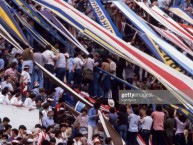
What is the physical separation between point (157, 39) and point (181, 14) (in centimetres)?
682

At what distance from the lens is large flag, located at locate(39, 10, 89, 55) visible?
44.7m

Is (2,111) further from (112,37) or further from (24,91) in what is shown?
(112,37)

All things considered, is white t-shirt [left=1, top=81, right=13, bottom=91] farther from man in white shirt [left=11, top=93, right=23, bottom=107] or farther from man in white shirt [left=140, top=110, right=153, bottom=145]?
man in white shirt [left=140, top=110, right=153, bottom=145]

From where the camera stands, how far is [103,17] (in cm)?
4672

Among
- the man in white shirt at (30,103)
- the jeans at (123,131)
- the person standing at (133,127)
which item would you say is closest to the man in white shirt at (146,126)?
the person standing at (133,127)

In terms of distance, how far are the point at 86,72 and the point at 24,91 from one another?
4.98m

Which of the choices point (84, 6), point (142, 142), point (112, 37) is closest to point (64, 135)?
point (142, 142)

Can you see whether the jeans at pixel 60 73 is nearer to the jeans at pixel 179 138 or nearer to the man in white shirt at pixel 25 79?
the man in white shirt at pixel 25 79

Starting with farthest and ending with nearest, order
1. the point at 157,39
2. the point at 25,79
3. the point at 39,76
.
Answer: the point at 157,39 < the point at 39,76 < the point at 25,79

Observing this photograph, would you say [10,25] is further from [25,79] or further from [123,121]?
[123,121]

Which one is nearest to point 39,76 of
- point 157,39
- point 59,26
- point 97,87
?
point 97,87

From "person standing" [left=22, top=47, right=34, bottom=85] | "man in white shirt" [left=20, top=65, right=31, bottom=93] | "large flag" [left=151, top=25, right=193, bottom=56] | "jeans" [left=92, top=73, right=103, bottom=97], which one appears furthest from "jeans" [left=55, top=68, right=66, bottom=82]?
"large flag" [left=151, top=25, right=193, bottom=56]

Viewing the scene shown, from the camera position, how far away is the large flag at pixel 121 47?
38.6 metres

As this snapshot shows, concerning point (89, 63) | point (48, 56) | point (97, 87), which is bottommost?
point (97, 87)
